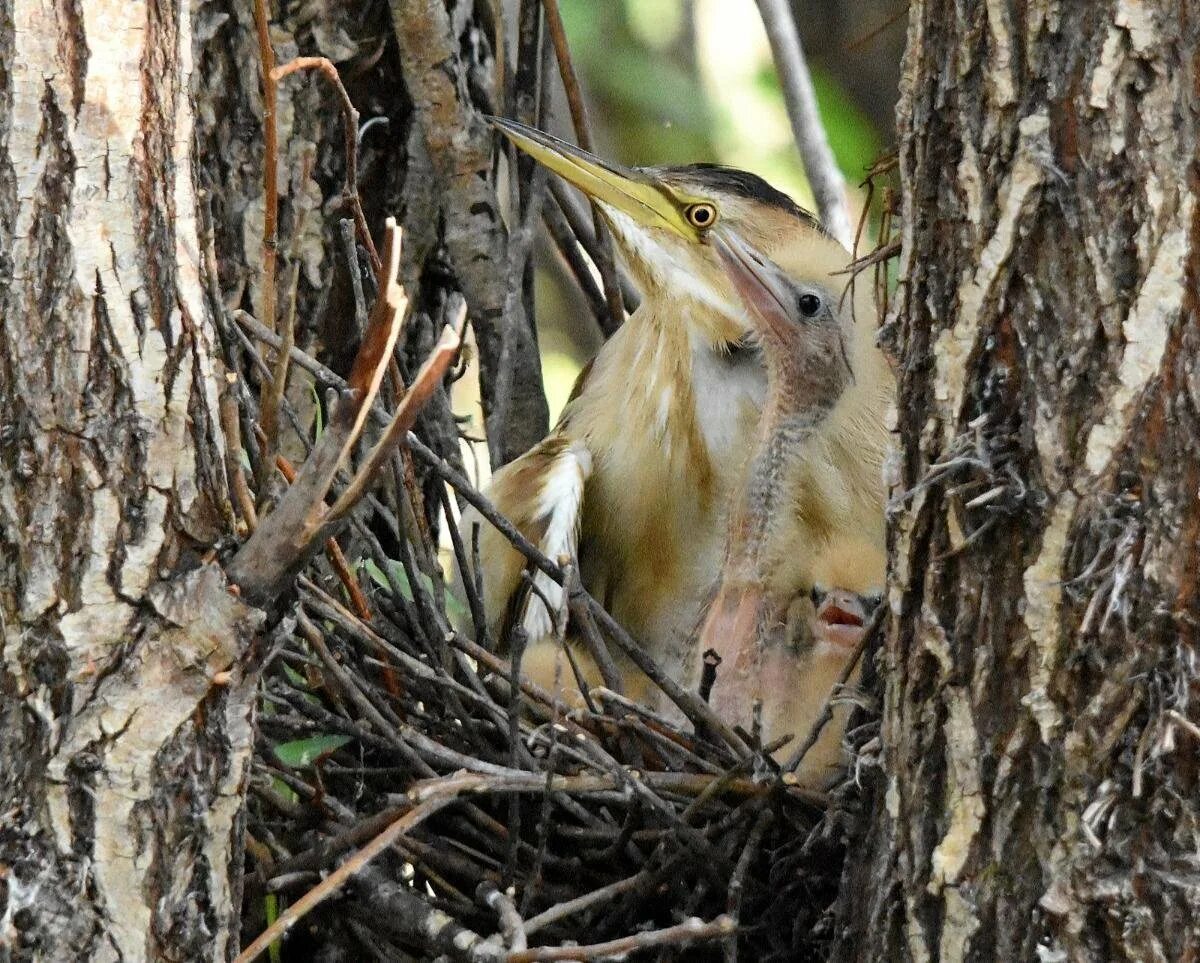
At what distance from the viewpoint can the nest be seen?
1675 millimetres

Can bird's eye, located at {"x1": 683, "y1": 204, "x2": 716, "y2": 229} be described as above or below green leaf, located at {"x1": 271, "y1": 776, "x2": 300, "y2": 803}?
above

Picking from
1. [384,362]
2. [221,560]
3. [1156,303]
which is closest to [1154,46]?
[1156,303]

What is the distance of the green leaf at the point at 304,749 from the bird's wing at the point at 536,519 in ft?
1.48

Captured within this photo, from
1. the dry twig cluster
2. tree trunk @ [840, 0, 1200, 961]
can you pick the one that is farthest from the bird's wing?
tree trunk @ [840, 0, 1200, 961]

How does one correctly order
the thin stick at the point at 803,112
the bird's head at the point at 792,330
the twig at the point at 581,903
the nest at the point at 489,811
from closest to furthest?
the twig at the point at 581,903 → the nest at the point at 489,811 → the bird's head at the point at 792,330 → the thin stick at the point at 803,112

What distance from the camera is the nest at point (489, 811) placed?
167 cm

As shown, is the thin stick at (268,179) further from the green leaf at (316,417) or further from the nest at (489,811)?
the green leaf at (316,417)

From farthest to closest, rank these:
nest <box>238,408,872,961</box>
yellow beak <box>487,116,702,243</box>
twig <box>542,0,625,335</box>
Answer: twig <box>542,0,625,335</box> < yellow beak <box>487,116,702,243</box> < nest <box>238,408,872,961</box>

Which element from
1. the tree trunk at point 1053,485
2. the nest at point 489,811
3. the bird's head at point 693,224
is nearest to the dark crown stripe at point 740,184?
the bird's head at point 693,224

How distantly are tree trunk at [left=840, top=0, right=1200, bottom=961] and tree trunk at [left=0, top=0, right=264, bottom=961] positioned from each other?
1.92 ft

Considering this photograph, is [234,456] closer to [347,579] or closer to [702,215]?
[347,579]

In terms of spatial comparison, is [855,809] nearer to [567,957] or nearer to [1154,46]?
[567,957]

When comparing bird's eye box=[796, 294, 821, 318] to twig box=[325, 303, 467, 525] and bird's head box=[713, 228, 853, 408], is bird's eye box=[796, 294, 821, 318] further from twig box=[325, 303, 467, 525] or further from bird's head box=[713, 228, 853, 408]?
twig box=[325, 303, 467, 525]

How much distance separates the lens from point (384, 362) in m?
1.19
